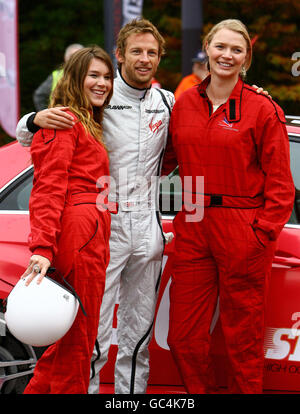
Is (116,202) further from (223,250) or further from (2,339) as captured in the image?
(2,339)

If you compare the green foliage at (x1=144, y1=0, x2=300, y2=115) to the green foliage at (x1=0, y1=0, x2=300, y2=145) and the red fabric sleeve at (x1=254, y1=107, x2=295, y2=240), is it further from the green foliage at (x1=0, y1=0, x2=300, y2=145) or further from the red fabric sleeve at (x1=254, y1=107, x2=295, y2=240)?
the red fabric sleeve at (x1=254, y1=107, x2=295, y2=240)

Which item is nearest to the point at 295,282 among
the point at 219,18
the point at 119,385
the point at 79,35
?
the point at 119,385

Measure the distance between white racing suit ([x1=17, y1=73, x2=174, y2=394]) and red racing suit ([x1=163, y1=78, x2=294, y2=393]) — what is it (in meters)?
0.11

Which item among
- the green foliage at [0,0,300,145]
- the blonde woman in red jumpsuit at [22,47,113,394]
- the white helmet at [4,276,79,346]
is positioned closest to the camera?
the white helmet at [4,276,79,346]

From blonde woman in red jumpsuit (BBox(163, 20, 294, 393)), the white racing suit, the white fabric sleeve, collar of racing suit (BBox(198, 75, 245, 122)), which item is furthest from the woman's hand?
collar of racing suit (BBox(198, 75, 245, 122))

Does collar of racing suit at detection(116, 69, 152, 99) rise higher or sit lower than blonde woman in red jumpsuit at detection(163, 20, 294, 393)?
higher

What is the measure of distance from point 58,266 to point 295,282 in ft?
4.03

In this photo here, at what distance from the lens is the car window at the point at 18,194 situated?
3730mm

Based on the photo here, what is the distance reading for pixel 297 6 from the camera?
1052 centimetres

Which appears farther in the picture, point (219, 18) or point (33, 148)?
point (219, 18)

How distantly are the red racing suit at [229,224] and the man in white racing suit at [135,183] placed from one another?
0.11 meters

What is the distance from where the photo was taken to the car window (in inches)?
147

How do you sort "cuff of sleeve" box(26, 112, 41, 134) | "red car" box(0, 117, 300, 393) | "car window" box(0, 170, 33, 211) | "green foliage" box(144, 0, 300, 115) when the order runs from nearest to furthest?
"cuff of sleeve" box(26, 112, 41, 134), "red car" box(0, 117, 300, 393), "car window" box(0, 170, 33, 211), "green foliage" box(144, 0, 300, 115)

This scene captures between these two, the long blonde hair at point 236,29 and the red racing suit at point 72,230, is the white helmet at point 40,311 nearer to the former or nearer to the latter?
the red racing suit at point 72,230
